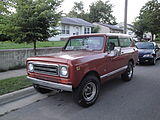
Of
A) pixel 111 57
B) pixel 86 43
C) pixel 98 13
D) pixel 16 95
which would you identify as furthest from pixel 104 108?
pixel 98 13

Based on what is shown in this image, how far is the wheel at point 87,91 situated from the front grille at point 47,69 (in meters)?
0.67

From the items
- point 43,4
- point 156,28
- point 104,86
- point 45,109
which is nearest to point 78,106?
point 45,109

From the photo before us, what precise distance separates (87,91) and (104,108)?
615 mm

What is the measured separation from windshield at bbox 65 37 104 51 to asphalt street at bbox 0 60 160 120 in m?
1.56

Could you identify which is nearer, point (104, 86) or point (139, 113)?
point (139, 113)

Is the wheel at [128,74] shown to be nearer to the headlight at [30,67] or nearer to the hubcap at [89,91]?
the hubcap at [89,91]

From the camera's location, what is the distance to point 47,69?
371cm

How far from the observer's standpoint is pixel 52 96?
15.3 feet

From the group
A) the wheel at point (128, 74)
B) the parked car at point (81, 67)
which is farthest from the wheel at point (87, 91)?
the wheel at point (128, 74)

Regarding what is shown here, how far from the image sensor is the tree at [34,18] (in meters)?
5.49

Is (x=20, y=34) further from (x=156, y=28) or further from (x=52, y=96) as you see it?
(x=156, y=28)

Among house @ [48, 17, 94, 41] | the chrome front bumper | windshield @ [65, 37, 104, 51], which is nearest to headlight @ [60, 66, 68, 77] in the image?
the chrome front bumper

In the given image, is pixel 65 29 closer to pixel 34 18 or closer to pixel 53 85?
pixel 34 18

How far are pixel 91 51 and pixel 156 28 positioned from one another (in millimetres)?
26468
